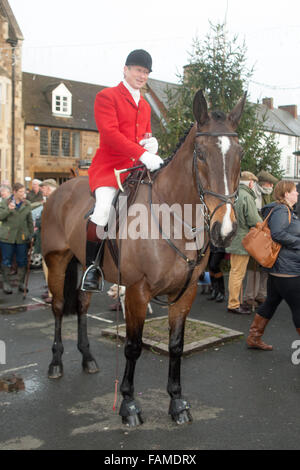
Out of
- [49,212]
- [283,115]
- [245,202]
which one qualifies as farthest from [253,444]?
[283,115]

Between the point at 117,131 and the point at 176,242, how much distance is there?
3.87 ft

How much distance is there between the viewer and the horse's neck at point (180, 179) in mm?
3385

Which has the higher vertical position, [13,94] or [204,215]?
[13,94]

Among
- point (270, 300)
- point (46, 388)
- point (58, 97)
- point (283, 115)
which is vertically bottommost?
point (46, 388)

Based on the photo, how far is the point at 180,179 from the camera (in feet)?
11.5

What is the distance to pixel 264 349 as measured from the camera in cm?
548

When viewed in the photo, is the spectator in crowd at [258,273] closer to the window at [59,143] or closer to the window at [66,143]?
the window at [59,143]

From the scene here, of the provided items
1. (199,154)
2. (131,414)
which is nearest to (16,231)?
(131,414)

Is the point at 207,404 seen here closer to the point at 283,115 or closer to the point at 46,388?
the point at 46,388

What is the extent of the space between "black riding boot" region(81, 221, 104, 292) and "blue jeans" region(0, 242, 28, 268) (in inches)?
214

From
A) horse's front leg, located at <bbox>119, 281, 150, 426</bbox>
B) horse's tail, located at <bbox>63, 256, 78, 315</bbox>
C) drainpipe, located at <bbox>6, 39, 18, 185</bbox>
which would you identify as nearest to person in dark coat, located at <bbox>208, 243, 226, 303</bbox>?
horse's tail, located at <bbox>63, 256, 78, 315</bbox>

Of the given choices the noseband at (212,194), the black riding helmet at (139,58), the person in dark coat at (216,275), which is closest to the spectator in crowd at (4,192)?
the person in dark coat at (216,275)

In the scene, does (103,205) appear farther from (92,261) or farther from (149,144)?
(149,144)

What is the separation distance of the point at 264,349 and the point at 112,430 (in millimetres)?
2706
